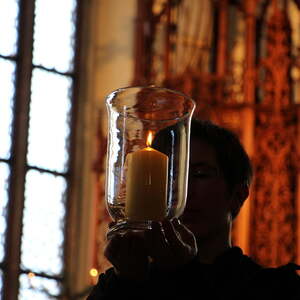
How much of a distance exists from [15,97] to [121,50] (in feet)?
1.94

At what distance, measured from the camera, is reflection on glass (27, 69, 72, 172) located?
7285mm

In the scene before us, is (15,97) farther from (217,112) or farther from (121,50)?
(217,112)

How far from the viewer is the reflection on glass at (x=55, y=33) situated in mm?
7473

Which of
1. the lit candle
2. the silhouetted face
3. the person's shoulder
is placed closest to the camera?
the lit candle

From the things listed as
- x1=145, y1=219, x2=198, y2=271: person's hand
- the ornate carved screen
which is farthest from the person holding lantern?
the ornate carved screen

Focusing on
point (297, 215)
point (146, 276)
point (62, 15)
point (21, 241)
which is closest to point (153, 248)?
point (146, 276)

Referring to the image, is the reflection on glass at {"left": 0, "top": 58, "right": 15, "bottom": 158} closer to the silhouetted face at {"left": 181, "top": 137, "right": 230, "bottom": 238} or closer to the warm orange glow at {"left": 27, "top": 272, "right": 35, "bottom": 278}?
the warm orange glow at {"left": 27, "top": 272, "right": 35, "bottom": 278}

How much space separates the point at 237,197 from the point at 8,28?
4792 millimetres

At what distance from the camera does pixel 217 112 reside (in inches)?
255

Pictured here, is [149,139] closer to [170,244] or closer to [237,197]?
[170,244]

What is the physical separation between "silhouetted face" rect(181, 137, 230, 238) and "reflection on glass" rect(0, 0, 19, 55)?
4.80 m

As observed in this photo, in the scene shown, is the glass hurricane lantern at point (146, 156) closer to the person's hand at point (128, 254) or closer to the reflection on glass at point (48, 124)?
the person's hand at point (128, 254)

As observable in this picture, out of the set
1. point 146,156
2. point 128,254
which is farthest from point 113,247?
point 146,156

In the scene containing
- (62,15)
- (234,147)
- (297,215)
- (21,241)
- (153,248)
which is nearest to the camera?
(153,248)
